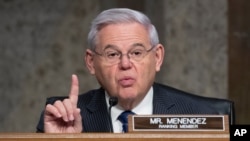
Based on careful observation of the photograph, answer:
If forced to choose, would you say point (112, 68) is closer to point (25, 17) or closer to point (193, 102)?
point (193, 102)

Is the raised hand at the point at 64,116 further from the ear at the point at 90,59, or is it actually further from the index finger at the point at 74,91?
the ear at the point at 90,59

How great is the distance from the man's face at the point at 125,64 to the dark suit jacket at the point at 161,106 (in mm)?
120

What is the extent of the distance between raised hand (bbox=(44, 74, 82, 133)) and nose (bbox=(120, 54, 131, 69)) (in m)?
0.24

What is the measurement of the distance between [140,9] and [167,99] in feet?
6.39

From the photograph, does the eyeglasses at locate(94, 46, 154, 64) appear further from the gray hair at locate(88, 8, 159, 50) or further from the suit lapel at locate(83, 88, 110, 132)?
the suit lapel at locate(83, 88, 110, 132)

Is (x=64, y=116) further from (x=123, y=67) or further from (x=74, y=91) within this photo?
(x=123, y=67)

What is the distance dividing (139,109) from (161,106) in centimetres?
11

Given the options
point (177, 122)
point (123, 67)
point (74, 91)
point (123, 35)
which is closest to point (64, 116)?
point (74, 91)

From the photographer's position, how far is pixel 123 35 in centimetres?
297

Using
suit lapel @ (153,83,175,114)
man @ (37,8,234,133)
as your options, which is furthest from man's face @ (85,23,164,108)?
suit lapel @ (153,83,175,114)

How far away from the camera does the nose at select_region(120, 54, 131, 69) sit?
2918 millimetres

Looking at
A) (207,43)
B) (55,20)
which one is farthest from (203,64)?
(55,20)

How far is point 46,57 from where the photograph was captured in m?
5.22

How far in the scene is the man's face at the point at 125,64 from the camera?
292 centimetres
